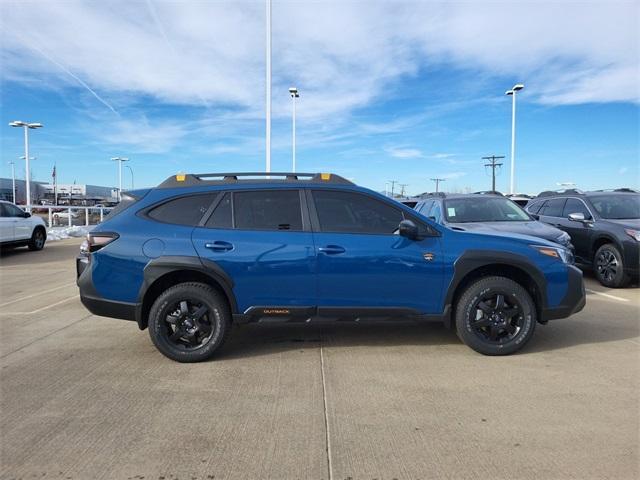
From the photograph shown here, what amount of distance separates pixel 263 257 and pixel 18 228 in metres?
12.0

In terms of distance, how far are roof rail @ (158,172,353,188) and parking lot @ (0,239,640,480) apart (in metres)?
1.70

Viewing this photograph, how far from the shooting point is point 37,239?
47.7 feet

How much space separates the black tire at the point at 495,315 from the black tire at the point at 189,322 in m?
2.27

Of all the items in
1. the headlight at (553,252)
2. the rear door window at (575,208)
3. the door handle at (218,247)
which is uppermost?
the rear door window at (575,208)

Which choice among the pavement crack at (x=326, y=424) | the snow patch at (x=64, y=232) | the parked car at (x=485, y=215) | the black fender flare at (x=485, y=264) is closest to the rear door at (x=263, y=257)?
the pavement crack at (x=326, y=424)

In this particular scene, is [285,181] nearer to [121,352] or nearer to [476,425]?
[121,352]

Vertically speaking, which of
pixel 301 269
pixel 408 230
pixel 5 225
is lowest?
pixel 301 269

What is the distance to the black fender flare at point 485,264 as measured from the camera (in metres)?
4.54

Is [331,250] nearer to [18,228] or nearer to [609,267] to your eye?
[609,267]

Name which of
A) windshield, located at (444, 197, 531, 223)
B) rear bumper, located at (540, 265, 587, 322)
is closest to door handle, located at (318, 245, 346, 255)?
rear bumper, located at (540, 265, 587, 322)

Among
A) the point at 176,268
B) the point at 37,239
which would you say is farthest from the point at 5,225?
the point at 176,268

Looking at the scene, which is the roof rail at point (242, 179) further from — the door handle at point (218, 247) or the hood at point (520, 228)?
the hood at point (520, 228)

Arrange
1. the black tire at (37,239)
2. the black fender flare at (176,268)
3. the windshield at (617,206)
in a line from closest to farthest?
the black fender flare at (176,268) < the windshield at (617,206) < the black tire at (37,239)

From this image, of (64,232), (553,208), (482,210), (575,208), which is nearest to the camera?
(482,210)
